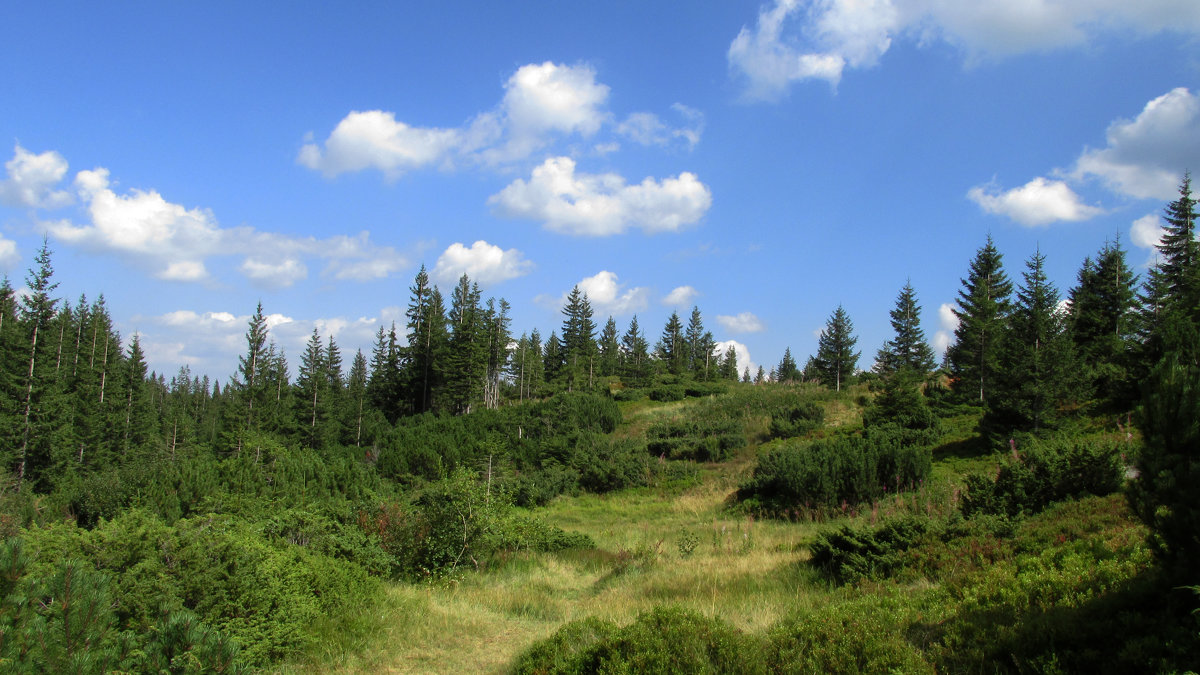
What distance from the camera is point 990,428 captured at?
1773 centimetres

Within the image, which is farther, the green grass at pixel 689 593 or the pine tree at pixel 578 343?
the pine tree at pixel 578 343

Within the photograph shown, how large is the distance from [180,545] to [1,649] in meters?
2.77

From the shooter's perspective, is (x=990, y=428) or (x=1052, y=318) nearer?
(x=990, y=428)

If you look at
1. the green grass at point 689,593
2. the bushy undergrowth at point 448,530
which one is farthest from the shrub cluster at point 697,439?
the bushy undergrowth at point 448,530

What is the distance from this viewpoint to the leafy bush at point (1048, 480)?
8492 millimetres

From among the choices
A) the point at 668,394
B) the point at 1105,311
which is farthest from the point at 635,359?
the point at 1105,311

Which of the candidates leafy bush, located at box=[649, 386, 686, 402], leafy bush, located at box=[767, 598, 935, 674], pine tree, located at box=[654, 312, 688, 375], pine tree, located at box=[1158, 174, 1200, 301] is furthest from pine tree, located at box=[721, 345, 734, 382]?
leafy bush, located at box=[767, 598, 935, 674]

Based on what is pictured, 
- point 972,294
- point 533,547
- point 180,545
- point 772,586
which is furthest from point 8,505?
point 972,294

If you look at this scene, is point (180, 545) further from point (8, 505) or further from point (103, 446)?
point (103, 446)

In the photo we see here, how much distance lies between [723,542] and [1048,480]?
565cm

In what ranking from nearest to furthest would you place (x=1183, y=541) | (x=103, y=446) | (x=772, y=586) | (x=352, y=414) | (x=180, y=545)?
(x=1183, y=541)
(x=180, y=545)
(x=772, y=586)
(x=103, y=446)
(x=352, y=414)

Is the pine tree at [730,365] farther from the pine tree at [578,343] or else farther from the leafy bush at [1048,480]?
the leafy bush at [1048,480]

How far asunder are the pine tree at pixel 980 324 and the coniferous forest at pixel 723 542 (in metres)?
0.22

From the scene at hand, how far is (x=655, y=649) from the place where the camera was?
15.2 ft
